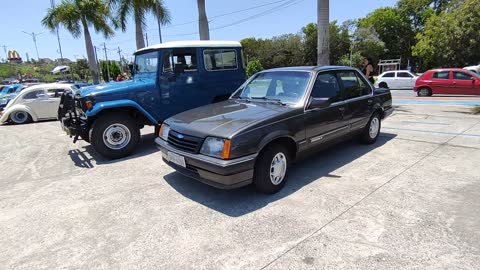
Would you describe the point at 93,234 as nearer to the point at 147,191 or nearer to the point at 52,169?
the point at 147,191

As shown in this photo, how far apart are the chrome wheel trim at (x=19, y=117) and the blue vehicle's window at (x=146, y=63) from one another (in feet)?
24.2

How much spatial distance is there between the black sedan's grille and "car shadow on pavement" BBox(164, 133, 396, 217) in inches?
26.7

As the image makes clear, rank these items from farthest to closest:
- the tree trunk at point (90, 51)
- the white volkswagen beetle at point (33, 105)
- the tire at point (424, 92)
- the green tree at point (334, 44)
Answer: the green tree at point (334, 44) → the tree trunk at point (90, 51) → the tire at point (424, 92) → the white volkswagen beetle at point (33, 105)

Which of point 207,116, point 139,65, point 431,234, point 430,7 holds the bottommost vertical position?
point 431,234

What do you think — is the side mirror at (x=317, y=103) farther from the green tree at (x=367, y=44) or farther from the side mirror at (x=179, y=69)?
the green tree at (x=367, y=44)

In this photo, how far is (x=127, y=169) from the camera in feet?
17.1

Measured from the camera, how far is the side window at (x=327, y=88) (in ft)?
14.8

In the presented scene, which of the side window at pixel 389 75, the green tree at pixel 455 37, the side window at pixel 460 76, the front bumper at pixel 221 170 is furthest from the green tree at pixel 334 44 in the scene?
the front bumper at pixel 221 170

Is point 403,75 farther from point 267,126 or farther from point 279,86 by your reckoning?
point 267,126

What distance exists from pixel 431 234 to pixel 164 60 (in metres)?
5.41

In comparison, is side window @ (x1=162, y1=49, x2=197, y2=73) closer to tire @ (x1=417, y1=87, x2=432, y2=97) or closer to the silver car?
tire @ (x1=417, y1=87, x2=432, y2=97)

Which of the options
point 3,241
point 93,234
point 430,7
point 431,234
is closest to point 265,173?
point 431,234

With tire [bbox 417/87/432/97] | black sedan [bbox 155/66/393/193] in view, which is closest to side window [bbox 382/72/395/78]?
tire [bbox 417/87/432/97]

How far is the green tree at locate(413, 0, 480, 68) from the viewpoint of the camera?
88.5 feet
